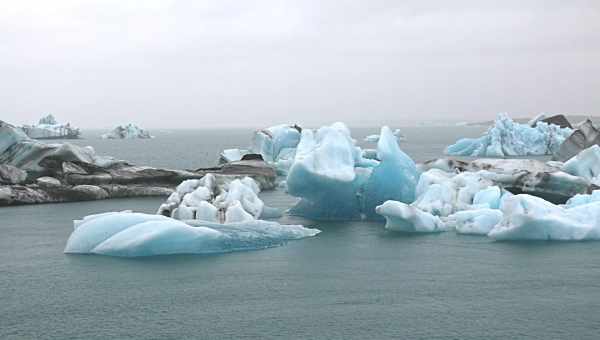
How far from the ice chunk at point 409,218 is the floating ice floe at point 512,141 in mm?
30567

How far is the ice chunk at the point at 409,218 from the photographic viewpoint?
17188mm

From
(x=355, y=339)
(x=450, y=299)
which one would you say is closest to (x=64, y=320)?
(x=355, y=339)

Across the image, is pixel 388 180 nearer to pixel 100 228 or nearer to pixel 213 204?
pixel 213 204

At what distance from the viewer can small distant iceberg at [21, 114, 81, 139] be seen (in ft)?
250

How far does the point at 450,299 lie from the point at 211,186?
33.6 ft

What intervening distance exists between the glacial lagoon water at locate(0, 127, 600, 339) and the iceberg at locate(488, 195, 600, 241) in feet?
1.32

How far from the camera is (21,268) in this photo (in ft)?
44.1

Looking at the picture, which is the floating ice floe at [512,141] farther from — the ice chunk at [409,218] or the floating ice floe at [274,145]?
the ice chunk at [409,218]

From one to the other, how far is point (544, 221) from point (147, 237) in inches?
327

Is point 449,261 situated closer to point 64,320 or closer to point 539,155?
point 64,320

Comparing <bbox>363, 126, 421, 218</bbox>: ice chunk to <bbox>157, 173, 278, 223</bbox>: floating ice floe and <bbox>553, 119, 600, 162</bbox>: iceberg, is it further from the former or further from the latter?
<bbox>553, 119, 600, 162</bbox>: iceberg

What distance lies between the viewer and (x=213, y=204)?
59.9ft

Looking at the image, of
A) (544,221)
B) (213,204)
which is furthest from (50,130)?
(544,221)

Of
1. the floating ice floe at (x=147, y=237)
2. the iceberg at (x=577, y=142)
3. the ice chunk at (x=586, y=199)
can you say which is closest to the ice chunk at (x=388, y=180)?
the ice chunk at (x=586, y=199)
